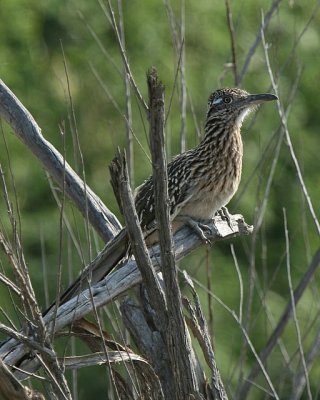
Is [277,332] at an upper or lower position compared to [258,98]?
lower

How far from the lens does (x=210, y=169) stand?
4.92 meters

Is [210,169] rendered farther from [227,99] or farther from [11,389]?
[11,389]

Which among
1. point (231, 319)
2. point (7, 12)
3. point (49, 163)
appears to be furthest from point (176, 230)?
point (7, 12)

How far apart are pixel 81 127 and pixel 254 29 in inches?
48.7

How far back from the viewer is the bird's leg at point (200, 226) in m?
4.41

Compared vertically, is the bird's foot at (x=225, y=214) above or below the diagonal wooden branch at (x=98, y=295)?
above

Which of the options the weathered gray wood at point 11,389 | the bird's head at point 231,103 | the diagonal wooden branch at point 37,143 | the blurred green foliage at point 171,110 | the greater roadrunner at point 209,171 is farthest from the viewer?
the blurred green foliage at point 171,110

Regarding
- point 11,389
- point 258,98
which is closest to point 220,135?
point 258,98

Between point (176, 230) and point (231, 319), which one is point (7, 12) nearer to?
point (231, 319)

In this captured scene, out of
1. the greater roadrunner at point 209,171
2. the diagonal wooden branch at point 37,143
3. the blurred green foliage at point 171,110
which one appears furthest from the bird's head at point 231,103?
the blurred green foliage at point 171,110

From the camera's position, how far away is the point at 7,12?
7.26 m

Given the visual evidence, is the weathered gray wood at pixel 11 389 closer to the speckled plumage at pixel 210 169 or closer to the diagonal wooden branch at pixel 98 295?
the diagonal wooden branch at pixel 98 295

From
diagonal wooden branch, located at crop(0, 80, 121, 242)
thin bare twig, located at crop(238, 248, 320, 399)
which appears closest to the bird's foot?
thin bare twig, located at crop(238, 248, 320, 399)

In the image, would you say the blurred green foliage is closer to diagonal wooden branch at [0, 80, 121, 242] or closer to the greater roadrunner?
the greater roadrunner
